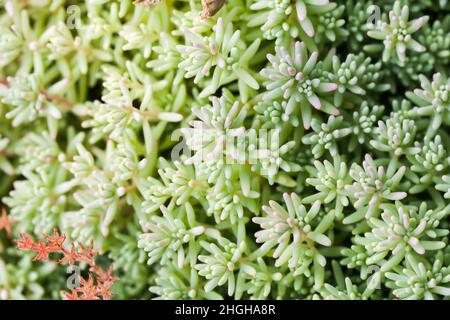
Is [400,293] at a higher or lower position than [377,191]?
lower

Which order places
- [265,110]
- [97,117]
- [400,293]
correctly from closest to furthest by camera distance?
[400,293] → [265,110] → [97,117]

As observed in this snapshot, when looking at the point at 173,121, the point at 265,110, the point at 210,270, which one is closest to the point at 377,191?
the point at 265,110

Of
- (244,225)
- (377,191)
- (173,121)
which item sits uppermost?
(173,121)

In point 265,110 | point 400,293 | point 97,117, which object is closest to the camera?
point 400,293

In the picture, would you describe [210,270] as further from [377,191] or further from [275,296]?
[377,191]

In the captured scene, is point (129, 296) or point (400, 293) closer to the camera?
point (400, 293)
